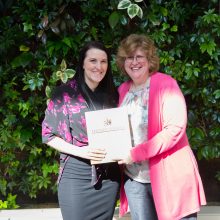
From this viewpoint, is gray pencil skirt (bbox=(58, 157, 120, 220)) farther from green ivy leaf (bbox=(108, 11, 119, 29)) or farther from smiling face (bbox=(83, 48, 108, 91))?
green ivy leaf (bbox=(108, 11, 119, 29))

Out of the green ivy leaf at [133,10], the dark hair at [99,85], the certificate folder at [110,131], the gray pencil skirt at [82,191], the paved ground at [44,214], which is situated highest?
the green ivy leaf at [133,10]

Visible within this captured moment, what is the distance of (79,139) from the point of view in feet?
7.41

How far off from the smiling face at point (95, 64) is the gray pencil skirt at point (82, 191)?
0.42 m

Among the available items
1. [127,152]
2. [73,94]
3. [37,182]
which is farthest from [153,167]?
[37,182]

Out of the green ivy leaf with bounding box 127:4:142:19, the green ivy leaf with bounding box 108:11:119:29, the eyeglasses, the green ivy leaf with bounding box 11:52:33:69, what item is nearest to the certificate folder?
the eyeglasses

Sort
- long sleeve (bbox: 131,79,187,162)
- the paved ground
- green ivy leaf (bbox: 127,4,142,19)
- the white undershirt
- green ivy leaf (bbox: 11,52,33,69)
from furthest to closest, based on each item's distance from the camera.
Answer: green ivy leaf (bbox: 11,52,33,69), the paved ground, green ivy leaf (bbox: 127,4,142,19), the white undershirt, long sleeve (bbox: 131,79,187,162)

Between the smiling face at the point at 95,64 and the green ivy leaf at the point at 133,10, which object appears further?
the green ivy leaf at the point at 133,10

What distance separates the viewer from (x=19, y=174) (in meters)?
3.60

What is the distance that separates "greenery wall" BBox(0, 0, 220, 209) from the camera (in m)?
3.23

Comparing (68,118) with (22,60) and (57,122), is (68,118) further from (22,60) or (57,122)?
(22,60)

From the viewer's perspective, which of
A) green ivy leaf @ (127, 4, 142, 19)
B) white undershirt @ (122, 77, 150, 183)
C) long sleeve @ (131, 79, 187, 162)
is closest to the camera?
long sleeve @ (131, 79, 187, 162)

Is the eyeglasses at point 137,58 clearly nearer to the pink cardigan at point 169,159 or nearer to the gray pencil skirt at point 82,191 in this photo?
the pink cardigan at point 169,159

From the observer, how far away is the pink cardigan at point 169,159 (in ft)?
6.92

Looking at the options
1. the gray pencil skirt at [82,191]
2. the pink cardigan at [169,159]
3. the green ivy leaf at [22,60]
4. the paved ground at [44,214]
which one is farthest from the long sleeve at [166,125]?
the green ivy leaf at [22,60]
